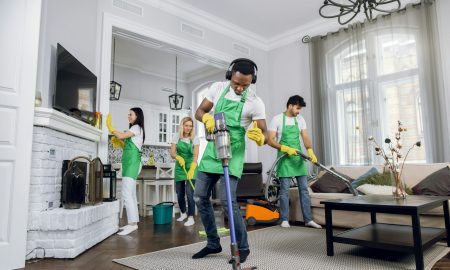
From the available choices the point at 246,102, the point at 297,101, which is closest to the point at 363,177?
the point at 297,101

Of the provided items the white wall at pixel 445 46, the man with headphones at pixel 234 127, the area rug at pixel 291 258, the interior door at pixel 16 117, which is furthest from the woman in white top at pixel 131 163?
the white wall at pixel 445 46

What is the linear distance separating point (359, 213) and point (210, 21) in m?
3.60

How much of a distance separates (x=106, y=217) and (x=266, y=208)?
1746 millimetres

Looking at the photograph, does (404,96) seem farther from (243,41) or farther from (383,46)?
(243,41)

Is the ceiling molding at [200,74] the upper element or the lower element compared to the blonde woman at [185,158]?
upper

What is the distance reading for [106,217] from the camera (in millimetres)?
3154

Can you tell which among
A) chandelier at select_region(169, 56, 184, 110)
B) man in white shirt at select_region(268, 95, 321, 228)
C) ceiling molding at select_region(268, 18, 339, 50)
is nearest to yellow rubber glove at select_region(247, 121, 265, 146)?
man in white shirt at select_region(268, 95, 321, 228)

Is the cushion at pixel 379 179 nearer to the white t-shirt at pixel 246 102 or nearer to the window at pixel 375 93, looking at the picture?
the window at pixel 375 93

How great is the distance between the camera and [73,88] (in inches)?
126

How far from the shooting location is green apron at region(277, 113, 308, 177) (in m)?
3.62

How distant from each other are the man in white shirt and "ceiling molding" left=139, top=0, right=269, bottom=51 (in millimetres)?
2260

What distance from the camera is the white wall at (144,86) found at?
7648mm

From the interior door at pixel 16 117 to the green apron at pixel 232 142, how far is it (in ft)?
4.14

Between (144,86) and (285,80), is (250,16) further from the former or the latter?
(144,86)
